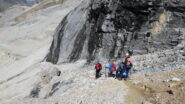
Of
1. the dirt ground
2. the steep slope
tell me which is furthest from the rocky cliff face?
the dirt ground

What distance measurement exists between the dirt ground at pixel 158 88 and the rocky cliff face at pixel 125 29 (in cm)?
867

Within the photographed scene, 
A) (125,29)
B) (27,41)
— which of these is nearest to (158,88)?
(125,29)

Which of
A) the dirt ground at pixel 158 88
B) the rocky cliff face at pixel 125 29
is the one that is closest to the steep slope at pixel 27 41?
the rocky cliff face at pixel 125 29

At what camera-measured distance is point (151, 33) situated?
90.4 feet

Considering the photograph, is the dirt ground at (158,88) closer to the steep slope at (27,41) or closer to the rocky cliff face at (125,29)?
the rocky cliff face at (125,29)

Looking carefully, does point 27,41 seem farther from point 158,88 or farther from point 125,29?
point 158,88

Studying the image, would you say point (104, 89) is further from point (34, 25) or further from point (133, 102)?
point (34, 25)

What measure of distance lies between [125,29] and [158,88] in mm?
14866

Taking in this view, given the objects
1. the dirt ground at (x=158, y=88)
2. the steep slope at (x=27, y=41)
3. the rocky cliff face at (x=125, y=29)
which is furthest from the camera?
the steep slope at (x=27, y=41)

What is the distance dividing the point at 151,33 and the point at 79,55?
394 inches

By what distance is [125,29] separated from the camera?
3009 cm

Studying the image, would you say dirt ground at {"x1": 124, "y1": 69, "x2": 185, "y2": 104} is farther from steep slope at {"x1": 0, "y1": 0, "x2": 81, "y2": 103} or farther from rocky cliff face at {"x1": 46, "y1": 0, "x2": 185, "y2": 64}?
steep slope at {"x1": 0, "y1": 0, "x2": 81, "y2": 103}

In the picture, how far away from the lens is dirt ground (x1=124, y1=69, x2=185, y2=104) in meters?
14.5

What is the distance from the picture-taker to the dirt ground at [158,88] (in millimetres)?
14500
